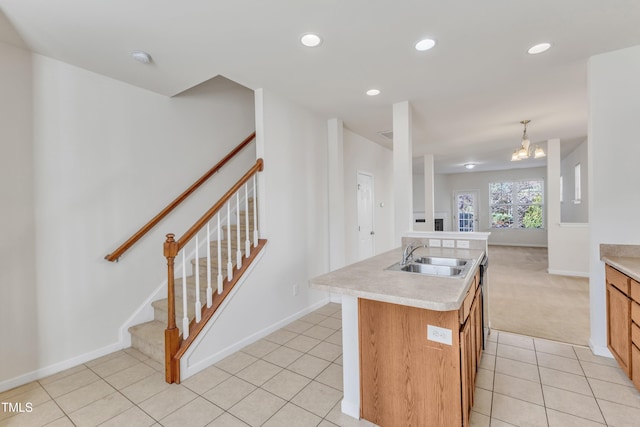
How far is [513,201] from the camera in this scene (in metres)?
9.62

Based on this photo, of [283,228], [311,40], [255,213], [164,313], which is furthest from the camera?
[283,228]

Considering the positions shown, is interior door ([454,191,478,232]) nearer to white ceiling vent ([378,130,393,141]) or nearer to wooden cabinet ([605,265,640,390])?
white ceiling vent ([378,130,393,141])

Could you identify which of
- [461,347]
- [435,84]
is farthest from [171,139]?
[461,347]

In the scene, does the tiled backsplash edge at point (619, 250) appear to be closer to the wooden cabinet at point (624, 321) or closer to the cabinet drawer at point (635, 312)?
the wooden cabinet at point (624, 321)

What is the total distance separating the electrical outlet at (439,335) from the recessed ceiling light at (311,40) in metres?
2.16

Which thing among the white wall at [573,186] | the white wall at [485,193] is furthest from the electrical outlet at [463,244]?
the white wall at [485,193]

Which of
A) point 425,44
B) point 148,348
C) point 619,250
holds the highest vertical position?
point 425,44

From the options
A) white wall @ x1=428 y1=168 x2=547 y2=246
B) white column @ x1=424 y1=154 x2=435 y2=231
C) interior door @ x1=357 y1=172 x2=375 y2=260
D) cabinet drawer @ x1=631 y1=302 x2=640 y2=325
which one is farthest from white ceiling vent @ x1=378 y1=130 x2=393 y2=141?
white wall @ x1=428 y1=168 x2=547 y2=246

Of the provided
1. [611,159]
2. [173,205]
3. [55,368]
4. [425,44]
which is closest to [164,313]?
[55,368]

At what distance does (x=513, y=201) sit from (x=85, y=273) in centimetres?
1127

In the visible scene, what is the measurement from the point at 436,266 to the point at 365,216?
2.78 metres

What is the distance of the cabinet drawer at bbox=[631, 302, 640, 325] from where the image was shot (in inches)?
73.5

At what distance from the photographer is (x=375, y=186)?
5.57 meters

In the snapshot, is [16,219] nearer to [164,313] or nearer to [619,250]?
[164,313]
